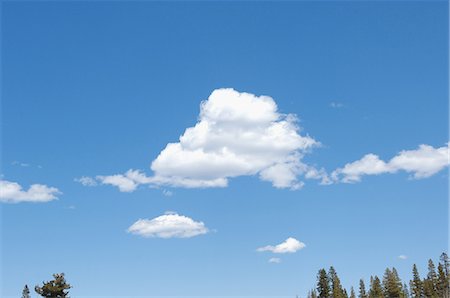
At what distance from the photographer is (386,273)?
16325 cm

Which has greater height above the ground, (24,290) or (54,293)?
(24,290)

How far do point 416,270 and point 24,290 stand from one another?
12235 centimetres

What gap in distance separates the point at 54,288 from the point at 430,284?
14602 cm

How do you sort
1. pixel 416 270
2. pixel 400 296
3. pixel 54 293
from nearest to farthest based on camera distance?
pixel 54 293
pixel 400 296
pixel 416 270

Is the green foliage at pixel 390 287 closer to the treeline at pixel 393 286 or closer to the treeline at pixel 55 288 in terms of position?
the treeline at pixel 393 286

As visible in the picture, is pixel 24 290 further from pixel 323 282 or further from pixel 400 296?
pixel 400 296

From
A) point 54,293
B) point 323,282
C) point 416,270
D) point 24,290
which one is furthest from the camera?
point 416,270

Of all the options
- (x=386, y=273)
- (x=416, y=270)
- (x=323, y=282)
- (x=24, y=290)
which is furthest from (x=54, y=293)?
(x=416, y=270)

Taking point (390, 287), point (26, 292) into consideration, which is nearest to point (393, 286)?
point (390, 287)

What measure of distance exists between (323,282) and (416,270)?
41195mm

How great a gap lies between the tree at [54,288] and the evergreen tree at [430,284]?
142 meters

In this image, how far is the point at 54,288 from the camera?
43.7 m

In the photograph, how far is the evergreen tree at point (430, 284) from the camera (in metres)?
159

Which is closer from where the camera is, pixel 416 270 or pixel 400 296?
pixel 400 296
